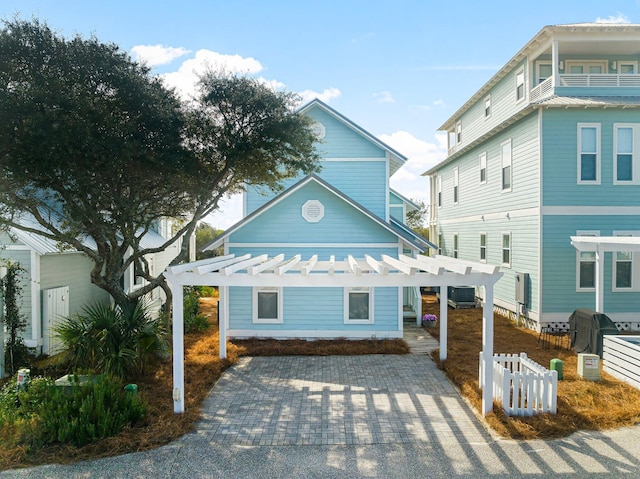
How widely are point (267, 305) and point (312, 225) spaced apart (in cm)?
294

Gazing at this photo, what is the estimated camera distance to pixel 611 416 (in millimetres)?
7395

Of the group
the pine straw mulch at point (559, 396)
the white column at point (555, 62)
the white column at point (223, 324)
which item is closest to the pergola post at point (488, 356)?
the pine straw mulch at point (559, 396)

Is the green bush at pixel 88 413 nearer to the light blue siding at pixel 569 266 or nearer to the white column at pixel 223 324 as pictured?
the white column at pixel 223 324

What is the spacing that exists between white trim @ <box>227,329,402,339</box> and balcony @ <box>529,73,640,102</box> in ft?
32.4

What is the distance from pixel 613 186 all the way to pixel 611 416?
937 cm

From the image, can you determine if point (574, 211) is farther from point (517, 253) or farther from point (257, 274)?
point (257, 274)

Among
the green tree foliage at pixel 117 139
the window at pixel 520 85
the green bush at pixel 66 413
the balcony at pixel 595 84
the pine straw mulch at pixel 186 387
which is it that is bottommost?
the pine straw mulch at pixel 186 387

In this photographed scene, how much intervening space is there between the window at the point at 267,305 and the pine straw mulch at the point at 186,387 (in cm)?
74

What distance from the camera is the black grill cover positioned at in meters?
10.9

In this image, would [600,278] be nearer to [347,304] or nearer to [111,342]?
[347,304]

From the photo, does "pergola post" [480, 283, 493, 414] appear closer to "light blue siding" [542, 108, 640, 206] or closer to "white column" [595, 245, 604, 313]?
"white column" [595, 245, 604, 313]

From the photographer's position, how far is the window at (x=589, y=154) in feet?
45.8

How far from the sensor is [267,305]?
45.1ft

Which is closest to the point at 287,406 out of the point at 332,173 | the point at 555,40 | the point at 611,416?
the point at 611,416
